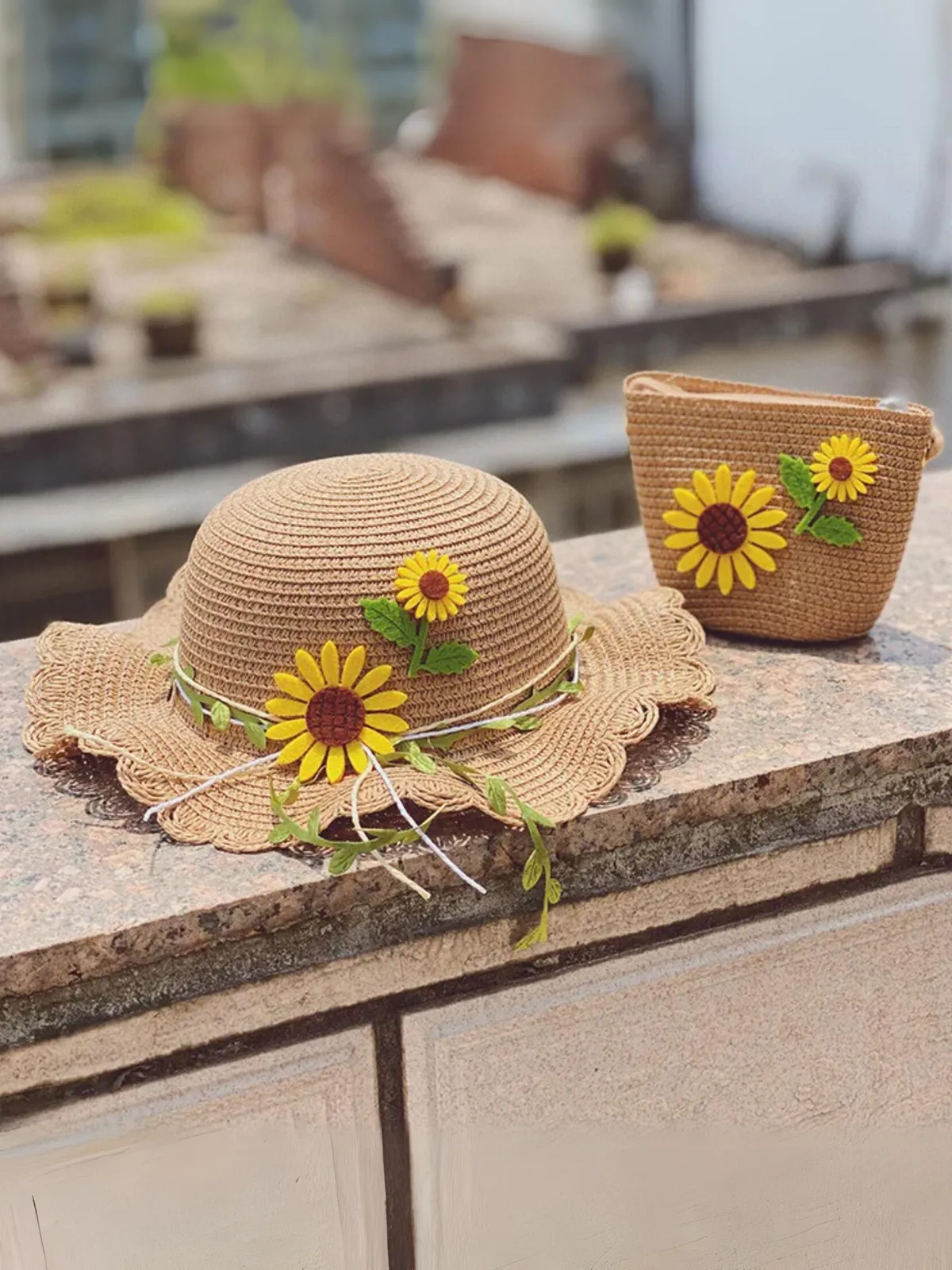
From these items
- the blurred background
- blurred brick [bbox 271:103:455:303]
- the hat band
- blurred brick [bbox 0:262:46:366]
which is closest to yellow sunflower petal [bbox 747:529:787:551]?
the hat band

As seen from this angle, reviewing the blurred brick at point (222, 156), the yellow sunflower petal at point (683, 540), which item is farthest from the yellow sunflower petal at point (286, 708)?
the blurred brick at point (222, 156)

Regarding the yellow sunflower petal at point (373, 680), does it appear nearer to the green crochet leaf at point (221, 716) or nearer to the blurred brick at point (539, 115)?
the green crochet leaf at point (221, 716)

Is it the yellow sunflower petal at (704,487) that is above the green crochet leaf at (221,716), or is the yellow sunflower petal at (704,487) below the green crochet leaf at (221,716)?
above

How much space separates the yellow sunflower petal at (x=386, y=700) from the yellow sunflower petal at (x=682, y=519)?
41 centimetres

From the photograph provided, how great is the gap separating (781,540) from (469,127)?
12.4 metres

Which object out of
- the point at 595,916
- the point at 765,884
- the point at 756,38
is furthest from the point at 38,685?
the point at 756,38

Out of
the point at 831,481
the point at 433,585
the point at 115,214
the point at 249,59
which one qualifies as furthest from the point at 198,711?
the point at 249,59

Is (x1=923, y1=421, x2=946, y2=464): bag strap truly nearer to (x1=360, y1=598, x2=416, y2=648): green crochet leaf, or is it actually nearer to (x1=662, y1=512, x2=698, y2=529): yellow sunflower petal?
(x1=662, y1=512, x2=698, y2=529): yellow sunflower petal

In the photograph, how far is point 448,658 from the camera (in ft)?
4.12

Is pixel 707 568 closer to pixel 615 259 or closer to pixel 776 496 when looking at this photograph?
pixel 776 496

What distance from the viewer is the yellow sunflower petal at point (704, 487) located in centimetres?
148

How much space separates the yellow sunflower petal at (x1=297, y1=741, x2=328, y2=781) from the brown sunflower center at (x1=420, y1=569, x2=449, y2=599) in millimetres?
158

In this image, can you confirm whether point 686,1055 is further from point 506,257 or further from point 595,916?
point 506,257

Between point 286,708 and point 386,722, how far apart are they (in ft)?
0.28
